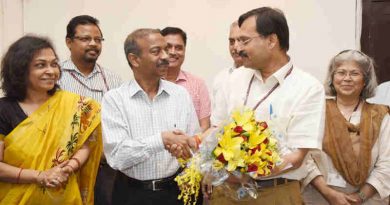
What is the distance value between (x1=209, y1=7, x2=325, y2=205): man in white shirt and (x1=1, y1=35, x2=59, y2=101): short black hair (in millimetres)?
1048

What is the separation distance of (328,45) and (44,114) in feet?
8.10

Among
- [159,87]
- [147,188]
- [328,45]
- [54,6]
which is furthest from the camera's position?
[54,6]

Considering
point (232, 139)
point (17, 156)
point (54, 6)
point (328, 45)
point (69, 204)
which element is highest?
point (54, 6)

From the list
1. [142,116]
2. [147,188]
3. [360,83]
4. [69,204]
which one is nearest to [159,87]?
[142,116]

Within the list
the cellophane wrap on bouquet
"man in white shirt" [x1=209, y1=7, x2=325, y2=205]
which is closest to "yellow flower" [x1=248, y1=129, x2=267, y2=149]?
the cellophane wrap on bouquet

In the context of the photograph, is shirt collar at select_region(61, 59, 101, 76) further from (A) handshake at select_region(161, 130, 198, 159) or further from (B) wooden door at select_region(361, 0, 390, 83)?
(B) wooden door at select_region(361, 0, 390, 83)

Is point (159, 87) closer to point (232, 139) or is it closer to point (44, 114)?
→ point (44, 114)

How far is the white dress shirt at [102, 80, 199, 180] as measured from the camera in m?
2.60

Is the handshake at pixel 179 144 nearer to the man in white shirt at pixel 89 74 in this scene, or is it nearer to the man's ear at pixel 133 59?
the man's ear at pixel 133 59

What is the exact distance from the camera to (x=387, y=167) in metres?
2.86

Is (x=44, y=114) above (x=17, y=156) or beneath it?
above

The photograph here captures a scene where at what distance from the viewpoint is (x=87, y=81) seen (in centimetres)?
351

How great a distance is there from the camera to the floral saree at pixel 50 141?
2.69 m

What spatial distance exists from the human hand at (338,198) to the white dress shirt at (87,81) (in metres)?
1.55
